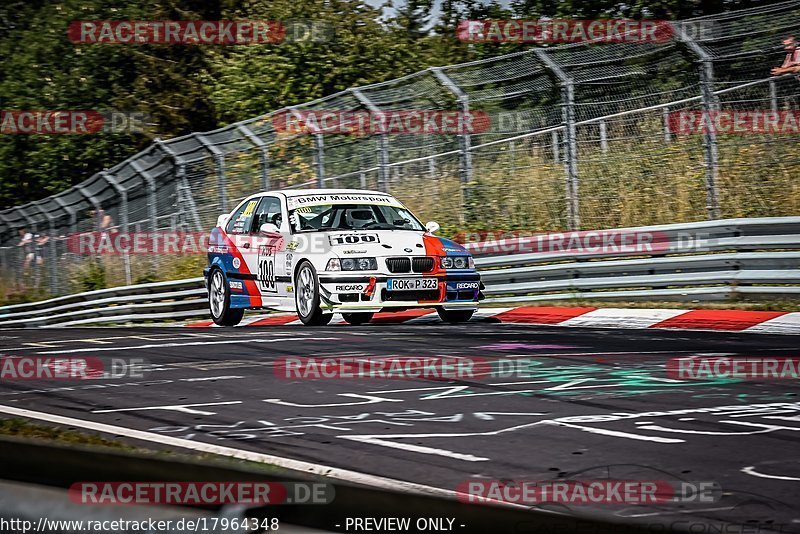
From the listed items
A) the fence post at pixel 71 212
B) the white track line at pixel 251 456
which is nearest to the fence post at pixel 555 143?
the white track line at pixel 251 456

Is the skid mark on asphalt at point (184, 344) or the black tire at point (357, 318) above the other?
the black tire at point (357, 318)

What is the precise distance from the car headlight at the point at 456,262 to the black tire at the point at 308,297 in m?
1.43

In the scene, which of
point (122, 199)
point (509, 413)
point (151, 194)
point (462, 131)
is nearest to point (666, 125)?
point (462, 131)

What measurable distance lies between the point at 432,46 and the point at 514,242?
1590 cm

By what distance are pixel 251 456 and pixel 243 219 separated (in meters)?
9.75

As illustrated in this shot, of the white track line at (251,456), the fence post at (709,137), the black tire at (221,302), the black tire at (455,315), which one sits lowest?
the white track line at (251,456)

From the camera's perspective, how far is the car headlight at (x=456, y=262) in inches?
512

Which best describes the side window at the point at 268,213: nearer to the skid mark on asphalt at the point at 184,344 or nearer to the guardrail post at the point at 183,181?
the skid mark on asphalt at the point at 184,344

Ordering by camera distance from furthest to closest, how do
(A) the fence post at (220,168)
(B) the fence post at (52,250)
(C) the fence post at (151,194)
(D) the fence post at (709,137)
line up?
(B) the fence post at (52,250) → (C) the fence post at (151,194) → (A) the fence post at (220,168) → (D) the fence post at (709,137)

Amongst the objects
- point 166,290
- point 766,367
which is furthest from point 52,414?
point 166,290

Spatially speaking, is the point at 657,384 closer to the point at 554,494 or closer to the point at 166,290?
the point at 554,494

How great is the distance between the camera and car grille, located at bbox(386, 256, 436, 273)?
12688 millimetres

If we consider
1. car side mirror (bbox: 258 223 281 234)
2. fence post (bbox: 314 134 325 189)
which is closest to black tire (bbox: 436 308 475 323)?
car side mirror (bbox: 258 223 281 234)

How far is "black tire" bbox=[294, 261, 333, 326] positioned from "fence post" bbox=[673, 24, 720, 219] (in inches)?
182
